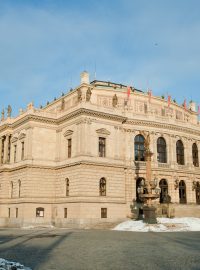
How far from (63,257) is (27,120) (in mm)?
34996

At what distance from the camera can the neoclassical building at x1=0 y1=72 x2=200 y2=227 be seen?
148 ft

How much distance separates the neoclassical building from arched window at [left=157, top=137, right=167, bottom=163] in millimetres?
46

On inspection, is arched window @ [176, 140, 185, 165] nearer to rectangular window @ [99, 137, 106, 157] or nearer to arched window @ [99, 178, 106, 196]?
rectangular window @ [99, 137, 106, 157]

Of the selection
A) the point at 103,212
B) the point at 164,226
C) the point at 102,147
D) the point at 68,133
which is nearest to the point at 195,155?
the point at 102,147

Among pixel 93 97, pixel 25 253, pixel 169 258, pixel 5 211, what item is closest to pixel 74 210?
pixel 5 211

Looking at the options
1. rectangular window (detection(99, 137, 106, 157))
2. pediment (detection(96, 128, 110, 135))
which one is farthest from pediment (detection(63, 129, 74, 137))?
rectangular window (detection(99, 137, 106, 157))

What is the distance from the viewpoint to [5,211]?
50.3 m

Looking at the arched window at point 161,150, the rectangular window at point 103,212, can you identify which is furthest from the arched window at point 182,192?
the rectangular window at point 103,212

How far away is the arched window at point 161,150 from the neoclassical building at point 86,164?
0.15ft

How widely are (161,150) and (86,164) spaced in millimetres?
14467

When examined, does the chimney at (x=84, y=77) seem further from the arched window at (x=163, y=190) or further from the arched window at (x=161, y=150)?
the arched window at (x=163, y=190)

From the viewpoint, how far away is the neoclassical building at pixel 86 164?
148 feet

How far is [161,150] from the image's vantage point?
53.5m

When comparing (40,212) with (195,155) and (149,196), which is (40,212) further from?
(195,155)
